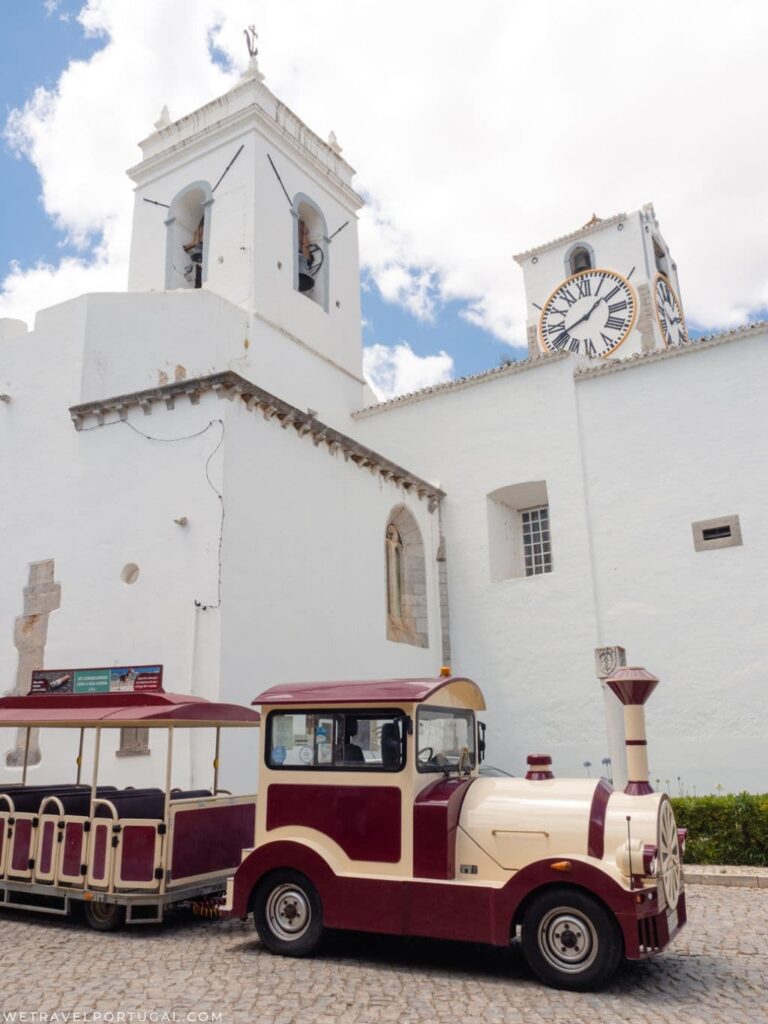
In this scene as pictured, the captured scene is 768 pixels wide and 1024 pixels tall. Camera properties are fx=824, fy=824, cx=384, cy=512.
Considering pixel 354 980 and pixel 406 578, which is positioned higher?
pixel 406 578

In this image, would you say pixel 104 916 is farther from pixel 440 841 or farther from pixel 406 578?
pixel 406 578

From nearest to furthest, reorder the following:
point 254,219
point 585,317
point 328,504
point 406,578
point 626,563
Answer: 1. point 328,504
2. point 626,563
3. point 406,578
4. point 254,219
5. point 585,317

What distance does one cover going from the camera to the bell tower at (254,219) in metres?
18.7

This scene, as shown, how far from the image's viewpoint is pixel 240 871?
644 cm

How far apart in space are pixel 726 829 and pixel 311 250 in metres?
16.4

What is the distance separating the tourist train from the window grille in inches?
401

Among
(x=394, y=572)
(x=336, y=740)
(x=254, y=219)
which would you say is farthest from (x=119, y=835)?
(x=254, y=219)

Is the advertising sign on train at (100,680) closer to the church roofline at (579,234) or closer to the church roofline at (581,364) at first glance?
the church roofline at (581,364)

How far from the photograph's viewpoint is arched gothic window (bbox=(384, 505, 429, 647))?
51.7ft

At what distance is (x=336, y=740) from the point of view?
256 inches

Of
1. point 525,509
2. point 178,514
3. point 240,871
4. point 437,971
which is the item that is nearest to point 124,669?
point 178,514

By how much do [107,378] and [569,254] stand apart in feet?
65.8

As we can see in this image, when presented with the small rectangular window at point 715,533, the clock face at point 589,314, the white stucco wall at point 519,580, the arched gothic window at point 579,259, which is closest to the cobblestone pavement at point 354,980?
the white stucco wall at point 519,580

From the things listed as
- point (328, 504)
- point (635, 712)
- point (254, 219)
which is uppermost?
point (254, 219)
